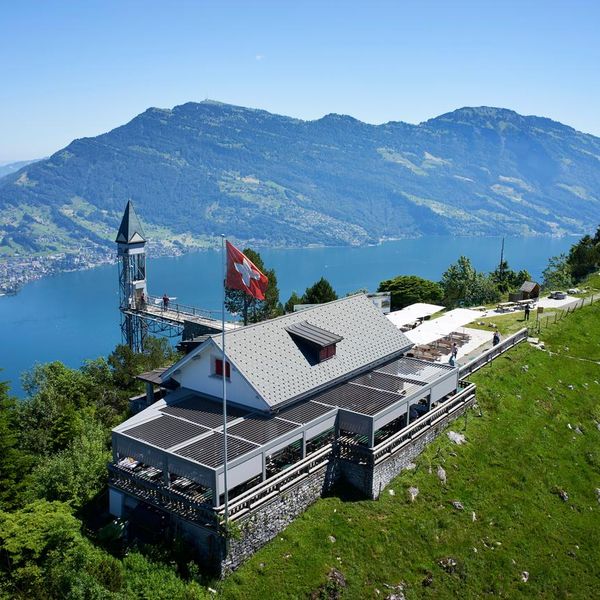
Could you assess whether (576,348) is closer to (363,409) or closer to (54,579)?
(363,409)

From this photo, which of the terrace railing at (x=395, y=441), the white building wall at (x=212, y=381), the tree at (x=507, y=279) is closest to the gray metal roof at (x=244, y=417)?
the white building wall at (x=212, y=381)

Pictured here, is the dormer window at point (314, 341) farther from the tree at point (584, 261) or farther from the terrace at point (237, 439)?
the tree at point (584, 261)

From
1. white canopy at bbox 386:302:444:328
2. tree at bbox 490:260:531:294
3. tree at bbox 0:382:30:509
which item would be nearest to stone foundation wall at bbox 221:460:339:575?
tree at bbox 0:382:30:509

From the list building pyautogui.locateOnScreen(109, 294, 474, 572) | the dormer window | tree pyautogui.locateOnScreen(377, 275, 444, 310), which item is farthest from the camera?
tree pyautogui.locateOnScreen(377, 275, 444, 310)

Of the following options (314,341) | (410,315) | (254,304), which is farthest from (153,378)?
(254,304)

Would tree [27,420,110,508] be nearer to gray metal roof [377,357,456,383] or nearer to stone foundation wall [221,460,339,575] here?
stone foundation wall [221,460,339,575]

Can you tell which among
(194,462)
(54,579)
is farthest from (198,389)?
(54,579)

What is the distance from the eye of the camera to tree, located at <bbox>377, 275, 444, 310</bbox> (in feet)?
233

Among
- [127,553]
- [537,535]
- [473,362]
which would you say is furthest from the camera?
[473,362]

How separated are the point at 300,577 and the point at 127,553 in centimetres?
630

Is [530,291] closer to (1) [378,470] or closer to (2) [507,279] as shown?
(2) [507,279]

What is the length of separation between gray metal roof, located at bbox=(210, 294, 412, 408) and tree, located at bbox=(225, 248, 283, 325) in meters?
22.6

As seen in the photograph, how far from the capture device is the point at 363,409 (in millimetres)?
25969

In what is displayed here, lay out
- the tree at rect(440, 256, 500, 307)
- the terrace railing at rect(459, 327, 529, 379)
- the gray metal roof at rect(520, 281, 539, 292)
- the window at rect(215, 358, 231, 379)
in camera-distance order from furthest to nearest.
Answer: the tree at rect(440, 256, 500, 307), the gray metal roof at rect(520, 281, 539, 292), the terrace railing at rect(459, 327, 529, 379), the window at rect(215, 358, 231, 379)
